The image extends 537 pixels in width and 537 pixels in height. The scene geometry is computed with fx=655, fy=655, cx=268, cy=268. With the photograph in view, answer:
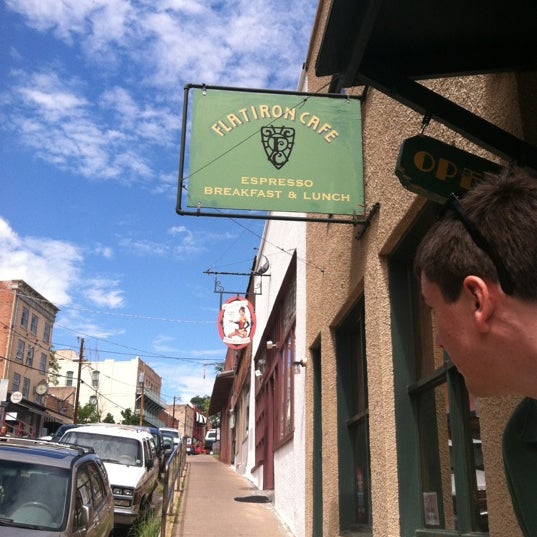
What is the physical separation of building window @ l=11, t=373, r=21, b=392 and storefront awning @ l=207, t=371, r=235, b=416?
13655mm

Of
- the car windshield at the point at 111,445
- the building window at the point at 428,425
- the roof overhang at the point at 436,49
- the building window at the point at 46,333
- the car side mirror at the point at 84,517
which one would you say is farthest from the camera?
the building window at the point at 46,333

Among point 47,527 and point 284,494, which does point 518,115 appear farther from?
point 284,494

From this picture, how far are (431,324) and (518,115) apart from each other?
195cm

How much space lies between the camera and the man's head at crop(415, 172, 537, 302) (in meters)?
1.33

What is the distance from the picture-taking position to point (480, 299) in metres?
1.36

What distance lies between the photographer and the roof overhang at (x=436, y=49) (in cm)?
288

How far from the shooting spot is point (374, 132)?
5.66 m

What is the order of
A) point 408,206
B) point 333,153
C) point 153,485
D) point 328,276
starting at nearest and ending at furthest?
point 408,206 → point 333,153 → point 328,276 → point 153,485

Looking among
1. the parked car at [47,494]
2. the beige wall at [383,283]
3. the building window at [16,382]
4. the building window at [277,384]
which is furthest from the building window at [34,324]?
the beige wall at [383,283]

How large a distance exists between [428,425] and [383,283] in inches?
45.2

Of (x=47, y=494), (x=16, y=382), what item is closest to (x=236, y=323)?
(x=47, y=494)

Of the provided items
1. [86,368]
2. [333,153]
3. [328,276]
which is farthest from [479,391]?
[86,368]

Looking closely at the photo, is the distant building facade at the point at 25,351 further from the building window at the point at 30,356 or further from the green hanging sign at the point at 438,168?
the green hanging sign at the point at 438,168

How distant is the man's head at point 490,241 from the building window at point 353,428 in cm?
482
